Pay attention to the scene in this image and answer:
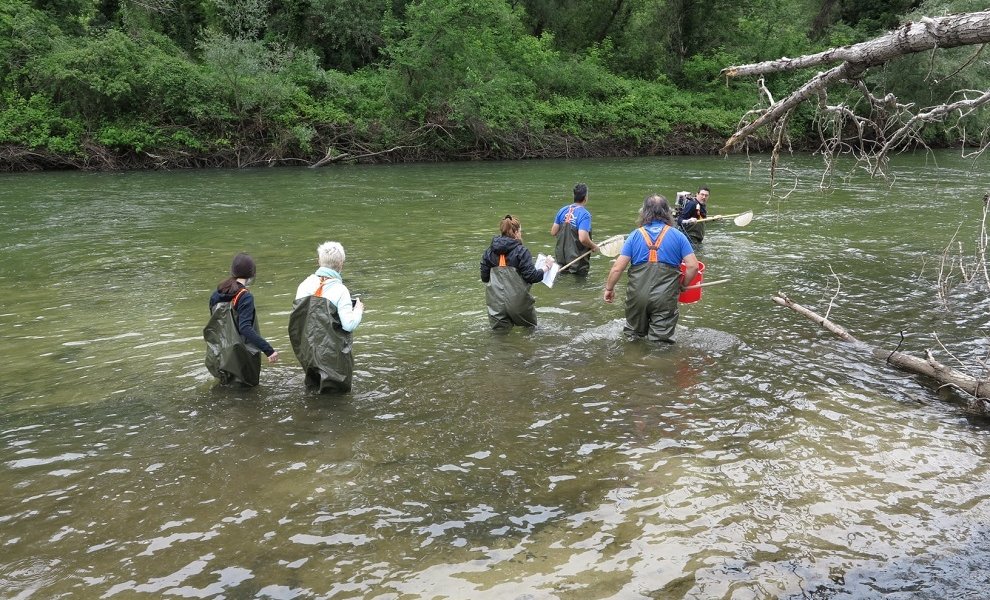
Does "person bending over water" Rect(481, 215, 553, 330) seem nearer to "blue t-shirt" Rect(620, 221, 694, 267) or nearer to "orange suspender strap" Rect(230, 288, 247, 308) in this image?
"blue t-shirt" Rect(620, 221, 694, 267)

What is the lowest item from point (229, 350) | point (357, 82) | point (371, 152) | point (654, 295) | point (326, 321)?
point (229, 350)

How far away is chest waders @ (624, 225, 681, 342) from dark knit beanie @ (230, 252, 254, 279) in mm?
3877

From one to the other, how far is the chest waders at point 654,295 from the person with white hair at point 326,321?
10.2 feet

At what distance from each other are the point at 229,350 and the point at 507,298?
3.14m

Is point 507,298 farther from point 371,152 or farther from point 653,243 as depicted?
point 371,152

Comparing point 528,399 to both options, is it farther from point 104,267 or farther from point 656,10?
point 656,10

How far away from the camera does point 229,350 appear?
255 inches

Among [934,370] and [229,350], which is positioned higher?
[229,350]

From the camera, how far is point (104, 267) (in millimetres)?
12469

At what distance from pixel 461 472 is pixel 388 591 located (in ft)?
4.56

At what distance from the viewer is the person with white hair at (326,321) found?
20.7 ft

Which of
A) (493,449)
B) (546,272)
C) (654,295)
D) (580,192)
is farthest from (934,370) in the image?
(580,192)

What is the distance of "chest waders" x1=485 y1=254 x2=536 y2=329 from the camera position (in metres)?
8.30

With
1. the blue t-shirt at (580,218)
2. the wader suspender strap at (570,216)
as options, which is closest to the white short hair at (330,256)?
the blue t-shirt at (580,218)
